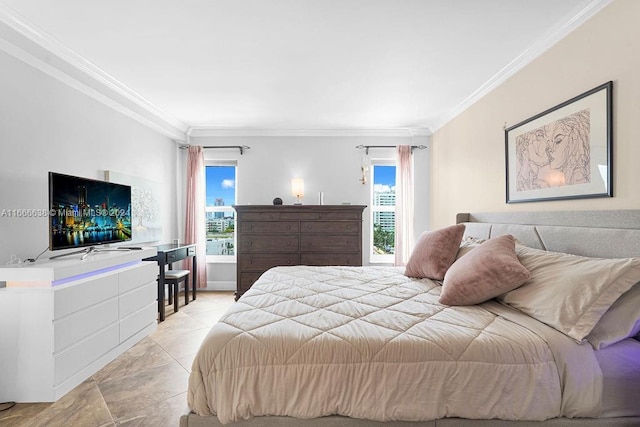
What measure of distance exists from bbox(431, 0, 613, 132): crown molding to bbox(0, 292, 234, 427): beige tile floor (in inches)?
127

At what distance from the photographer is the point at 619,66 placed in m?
1.76

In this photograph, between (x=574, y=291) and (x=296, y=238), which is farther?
(x=296, y=238)

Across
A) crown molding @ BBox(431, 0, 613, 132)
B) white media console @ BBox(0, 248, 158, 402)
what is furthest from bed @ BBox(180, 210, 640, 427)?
crown molding @ BBox(431, 0, 613, 132)

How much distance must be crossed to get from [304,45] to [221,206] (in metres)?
3.22

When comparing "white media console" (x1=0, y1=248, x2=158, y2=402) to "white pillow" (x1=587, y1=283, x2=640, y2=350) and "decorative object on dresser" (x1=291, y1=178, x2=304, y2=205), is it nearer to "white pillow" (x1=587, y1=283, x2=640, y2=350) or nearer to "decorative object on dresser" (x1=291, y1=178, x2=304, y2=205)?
"decorative object on dresser" (x1=291, y1=178, x2=304, y2=205)

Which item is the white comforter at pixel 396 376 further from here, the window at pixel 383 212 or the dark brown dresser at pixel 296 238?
the window at pixel 383 212

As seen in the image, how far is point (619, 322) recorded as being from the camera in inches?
50.8

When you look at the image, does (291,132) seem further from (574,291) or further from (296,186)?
(574,291)

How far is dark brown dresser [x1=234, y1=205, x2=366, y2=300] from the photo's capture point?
4156 millimetres

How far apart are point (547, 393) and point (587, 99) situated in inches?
71.6

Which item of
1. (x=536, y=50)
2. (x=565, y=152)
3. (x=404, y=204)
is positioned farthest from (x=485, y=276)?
(x=404, y=204)

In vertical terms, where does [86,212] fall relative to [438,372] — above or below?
above

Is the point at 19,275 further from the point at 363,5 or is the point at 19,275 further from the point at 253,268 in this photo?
the point at 363,5

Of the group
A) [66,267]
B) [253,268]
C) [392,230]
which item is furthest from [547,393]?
[392,230]
